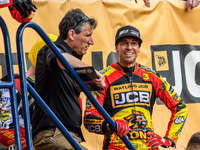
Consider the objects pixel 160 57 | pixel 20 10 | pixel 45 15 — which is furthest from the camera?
pixel 160 57

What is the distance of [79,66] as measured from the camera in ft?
9.71

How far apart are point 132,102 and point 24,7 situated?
195 cm

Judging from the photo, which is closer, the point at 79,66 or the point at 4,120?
the point at 79,66

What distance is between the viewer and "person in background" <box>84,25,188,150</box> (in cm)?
394

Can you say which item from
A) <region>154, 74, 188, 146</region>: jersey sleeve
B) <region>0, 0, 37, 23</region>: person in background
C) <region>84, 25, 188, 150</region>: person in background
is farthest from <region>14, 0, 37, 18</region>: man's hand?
<region>154, 74, 188, 146</region>: jersey sleeve

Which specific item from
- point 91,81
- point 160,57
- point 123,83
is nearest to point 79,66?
point 91,81

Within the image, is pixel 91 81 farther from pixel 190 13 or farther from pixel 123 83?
pixel 190 13

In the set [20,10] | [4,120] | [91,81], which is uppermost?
[20,10]

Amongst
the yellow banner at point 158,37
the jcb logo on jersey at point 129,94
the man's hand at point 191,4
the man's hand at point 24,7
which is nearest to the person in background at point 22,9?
the man's hand at point 24,7

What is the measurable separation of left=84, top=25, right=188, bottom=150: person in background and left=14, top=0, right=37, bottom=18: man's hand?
1728 mm

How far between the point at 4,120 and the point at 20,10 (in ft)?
4.57

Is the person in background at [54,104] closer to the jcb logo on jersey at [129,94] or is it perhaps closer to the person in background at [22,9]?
the jcb logo on jersey at [129,94]

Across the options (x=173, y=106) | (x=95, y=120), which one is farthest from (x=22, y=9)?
(x=173, y=106)

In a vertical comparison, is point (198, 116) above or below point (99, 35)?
below
